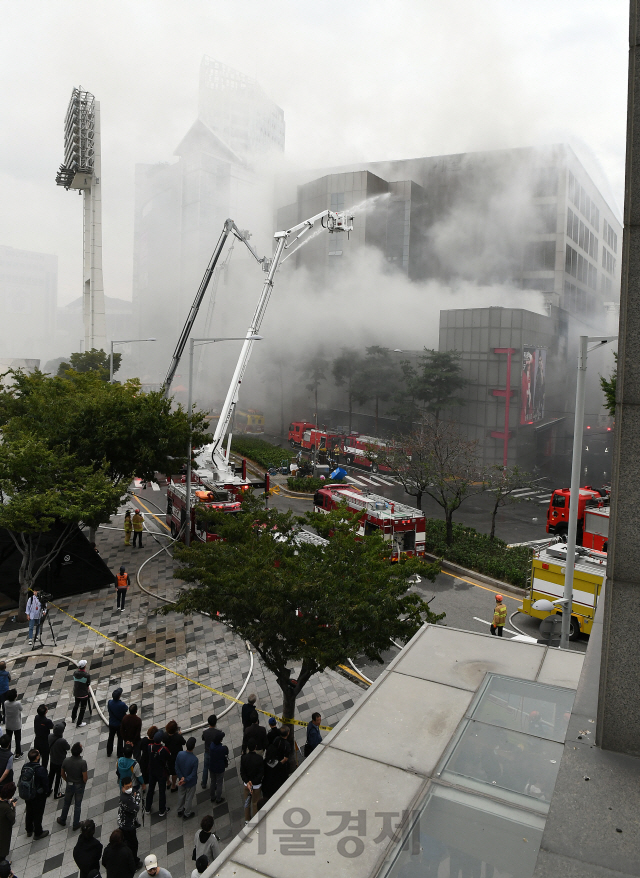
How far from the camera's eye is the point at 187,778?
25.7ft

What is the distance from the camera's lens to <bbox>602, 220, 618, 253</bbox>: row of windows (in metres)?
68.3

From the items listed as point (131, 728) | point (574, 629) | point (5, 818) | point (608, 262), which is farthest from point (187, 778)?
point (608, 262)

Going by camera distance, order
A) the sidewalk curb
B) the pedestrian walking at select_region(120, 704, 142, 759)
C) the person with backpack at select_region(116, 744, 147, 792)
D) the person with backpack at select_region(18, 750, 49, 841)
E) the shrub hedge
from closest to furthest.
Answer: the person with backpack at select_region(18, 750, 49, 841) → the person with backpack at select_region(116, 744, 147, 792) → the pedestrian walking at select_region(120, 704, 142, 759) → the sidewalk curb → the shrub hedge

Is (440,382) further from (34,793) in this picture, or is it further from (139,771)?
(34,793)

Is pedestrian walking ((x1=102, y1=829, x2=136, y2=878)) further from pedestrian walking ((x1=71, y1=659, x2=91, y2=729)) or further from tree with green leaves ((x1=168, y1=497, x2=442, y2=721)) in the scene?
pedestrian walking ((x1=71, y1=659, x2=91, y2=729))

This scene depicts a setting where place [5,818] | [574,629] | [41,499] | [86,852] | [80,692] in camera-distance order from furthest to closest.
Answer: [574,629]
[41,499]
[80,692]
[5,818]
[86,852]

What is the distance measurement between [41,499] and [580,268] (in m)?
57.6

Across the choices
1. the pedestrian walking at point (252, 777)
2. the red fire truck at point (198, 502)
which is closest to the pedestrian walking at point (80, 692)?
the pedestrian walking at point (252, 777)

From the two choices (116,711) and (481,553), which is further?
(481,553)

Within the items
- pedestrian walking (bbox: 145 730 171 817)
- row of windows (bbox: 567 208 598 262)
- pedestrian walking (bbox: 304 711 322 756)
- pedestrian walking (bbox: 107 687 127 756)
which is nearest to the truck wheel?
pedestrian walking (bbox: 304 711 322 756)

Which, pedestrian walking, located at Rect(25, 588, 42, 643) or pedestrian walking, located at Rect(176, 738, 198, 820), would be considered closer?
pedestrian walking, located at Rect(176, 738, 198, 820)

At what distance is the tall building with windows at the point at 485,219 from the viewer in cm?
5381

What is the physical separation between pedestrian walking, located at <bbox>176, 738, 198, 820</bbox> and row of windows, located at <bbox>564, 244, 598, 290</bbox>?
5514 cm

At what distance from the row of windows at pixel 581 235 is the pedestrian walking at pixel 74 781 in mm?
56606
